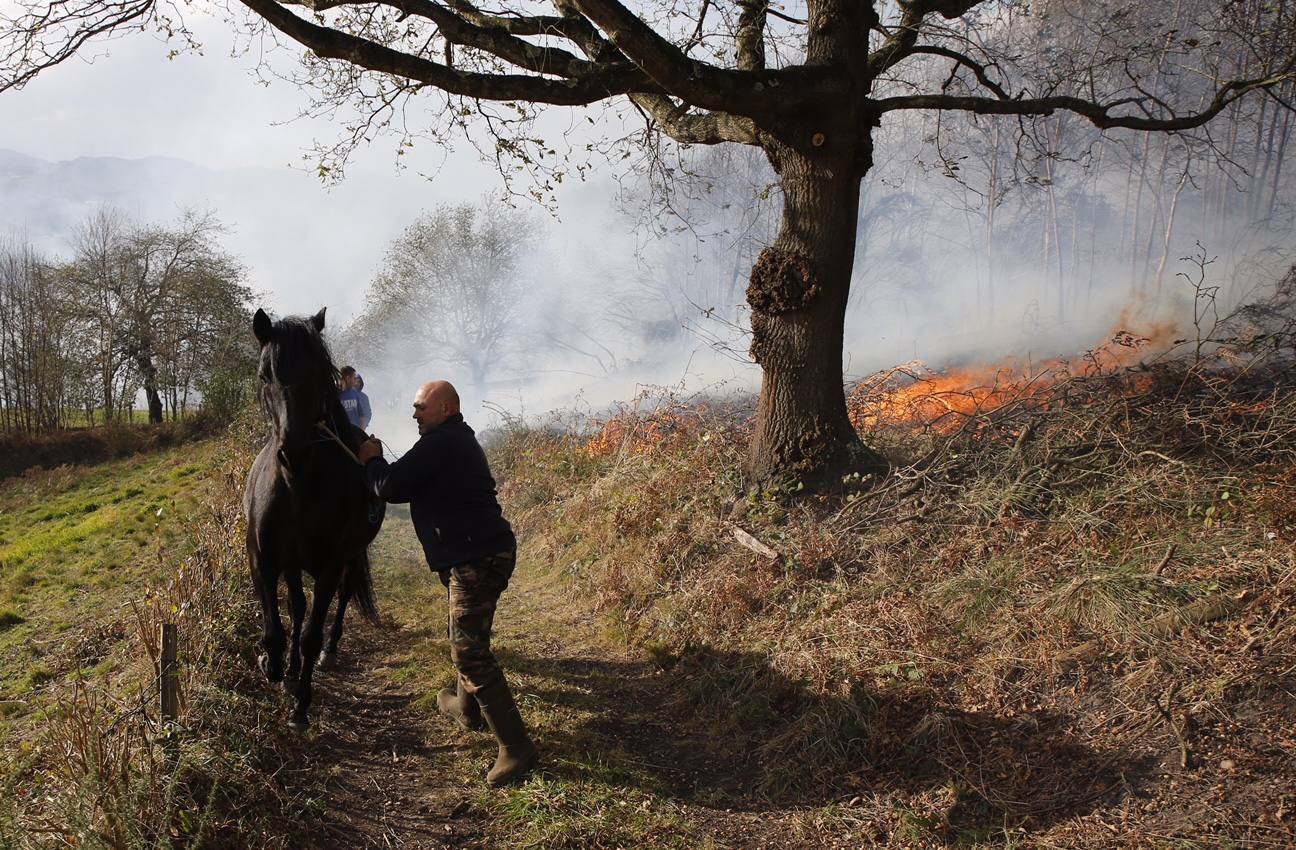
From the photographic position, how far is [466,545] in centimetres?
445

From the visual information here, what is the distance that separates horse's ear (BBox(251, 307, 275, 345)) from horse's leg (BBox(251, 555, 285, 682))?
1.49 metres

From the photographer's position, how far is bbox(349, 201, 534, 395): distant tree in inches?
1252

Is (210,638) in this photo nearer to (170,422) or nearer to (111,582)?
(111,582)

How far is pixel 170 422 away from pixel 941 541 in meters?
24.6

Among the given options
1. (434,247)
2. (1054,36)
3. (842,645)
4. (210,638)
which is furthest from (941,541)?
(434,247)

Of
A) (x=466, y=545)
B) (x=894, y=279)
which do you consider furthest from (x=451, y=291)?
(x=466, y=545)

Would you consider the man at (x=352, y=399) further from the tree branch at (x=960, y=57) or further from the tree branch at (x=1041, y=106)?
the tree branch at (x=960, y=57)

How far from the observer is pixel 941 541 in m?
5.78

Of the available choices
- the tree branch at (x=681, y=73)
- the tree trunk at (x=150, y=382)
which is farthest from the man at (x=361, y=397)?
the tree trunk at (x=150, y=382)

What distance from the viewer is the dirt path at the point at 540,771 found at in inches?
156

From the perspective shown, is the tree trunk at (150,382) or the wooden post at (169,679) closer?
the wooden post at (169,679)

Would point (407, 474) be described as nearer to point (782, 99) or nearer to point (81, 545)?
point (782, 99)

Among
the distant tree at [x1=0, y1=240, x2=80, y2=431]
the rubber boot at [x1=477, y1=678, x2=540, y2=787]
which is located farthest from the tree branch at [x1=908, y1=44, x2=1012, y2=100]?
the distant tree at [x1=0, y1=240, x2=80, y2=431]

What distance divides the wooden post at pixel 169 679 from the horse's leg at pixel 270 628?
1080mm
